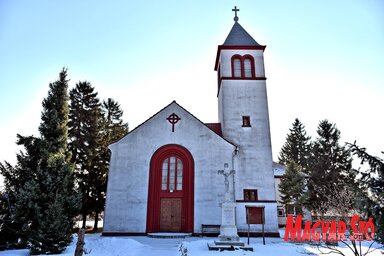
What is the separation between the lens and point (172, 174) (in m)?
20.8

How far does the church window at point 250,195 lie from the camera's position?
20.4 meters

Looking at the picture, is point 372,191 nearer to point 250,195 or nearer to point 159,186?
point 250,195

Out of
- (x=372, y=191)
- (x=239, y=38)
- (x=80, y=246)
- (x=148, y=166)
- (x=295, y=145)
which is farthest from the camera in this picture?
(x=295, y=145)

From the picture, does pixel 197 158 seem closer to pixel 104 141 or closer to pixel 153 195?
pixel 153 195

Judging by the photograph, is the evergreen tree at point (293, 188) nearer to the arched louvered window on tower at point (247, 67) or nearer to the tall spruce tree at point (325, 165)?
the tall spruce tree at point (325, 165)

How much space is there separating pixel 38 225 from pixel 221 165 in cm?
1235

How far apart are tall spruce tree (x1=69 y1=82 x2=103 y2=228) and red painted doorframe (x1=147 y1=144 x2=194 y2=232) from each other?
8759 millimetres

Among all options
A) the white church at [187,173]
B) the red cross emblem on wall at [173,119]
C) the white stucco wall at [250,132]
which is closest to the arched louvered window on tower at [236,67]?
the white stucco wall at [250,132]

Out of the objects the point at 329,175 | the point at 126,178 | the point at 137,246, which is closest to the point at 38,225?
the point at 137,246

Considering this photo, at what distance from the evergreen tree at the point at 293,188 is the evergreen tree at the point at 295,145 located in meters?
16.1

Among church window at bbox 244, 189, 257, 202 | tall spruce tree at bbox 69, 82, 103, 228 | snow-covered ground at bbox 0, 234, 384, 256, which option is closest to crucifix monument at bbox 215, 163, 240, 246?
snow-covered ground at bbox 0, 234, 384, 256

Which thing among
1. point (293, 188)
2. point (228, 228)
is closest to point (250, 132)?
point (228, 228)

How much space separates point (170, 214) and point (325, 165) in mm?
22005

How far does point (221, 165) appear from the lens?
20.5 meters
